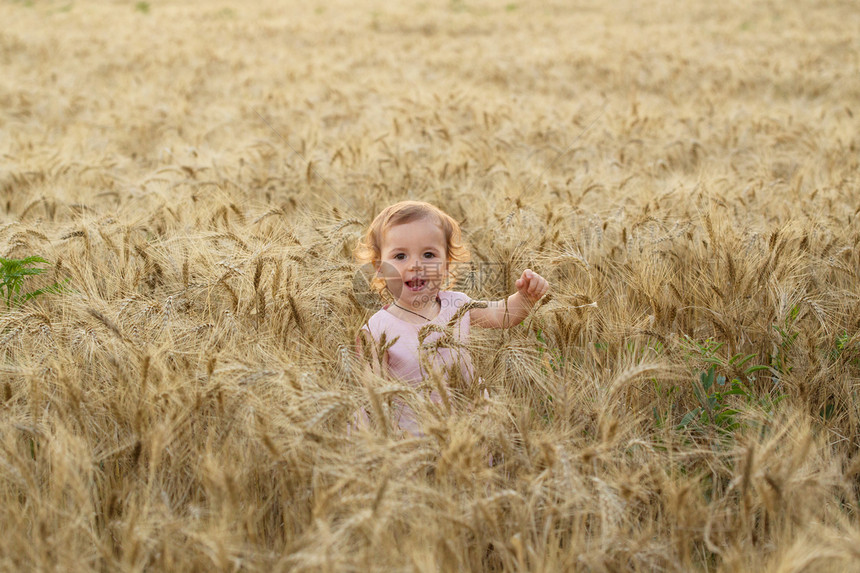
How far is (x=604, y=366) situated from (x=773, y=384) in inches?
20.3

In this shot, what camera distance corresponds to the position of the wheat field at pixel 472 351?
4.30 feet

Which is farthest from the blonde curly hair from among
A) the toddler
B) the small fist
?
the small fist

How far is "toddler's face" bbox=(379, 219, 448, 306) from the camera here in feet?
6.56

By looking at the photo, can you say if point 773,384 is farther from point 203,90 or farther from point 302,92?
point 203,90

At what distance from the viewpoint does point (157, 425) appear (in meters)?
1.43

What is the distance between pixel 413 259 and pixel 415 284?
0.26 ft

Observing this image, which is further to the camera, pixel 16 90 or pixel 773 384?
pixel 16 90

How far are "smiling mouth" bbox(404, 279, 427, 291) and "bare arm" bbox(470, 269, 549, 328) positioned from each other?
22 cm

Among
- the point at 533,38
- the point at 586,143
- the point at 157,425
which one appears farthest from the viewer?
the point at 533,38

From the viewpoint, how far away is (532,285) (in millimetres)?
1944

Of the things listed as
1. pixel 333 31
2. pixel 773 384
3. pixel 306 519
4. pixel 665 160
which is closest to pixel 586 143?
pixel 665 160

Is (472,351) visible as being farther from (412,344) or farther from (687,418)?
Answer: (687,418)

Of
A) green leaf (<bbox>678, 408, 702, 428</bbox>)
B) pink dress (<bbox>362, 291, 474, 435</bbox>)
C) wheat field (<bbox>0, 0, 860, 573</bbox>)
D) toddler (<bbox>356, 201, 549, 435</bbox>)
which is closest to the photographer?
wheat field (<bbox>0, 0, 860, 573</bbox>)

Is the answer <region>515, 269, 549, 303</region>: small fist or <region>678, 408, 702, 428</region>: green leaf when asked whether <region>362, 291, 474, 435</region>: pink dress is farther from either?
<region>678, 408, 702, 428</region>: green leaf
